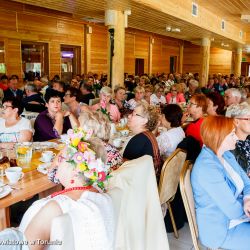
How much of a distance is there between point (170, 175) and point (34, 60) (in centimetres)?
899

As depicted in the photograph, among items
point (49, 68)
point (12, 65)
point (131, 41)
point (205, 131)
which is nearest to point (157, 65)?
point (131, 41)

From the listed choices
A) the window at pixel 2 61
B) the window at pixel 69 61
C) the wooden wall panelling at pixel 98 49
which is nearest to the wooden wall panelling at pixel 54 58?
the window at pixel 69 61

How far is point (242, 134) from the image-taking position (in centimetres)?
303

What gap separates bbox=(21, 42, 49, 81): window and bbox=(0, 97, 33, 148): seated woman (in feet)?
22.5

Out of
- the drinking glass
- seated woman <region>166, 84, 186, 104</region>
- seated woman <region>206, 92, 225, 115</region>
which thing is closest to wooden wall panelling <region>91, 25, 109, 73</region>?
seated woman <region>166, 84, 186, 104</region>

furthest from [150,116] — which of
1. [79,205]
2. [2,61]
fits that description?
[2,61]

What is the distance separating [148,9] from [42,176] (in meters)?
5.29

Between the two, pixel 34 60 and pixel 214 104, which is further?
pixel 34 60

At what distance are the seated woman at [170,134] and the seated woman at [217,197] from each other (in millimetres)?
983

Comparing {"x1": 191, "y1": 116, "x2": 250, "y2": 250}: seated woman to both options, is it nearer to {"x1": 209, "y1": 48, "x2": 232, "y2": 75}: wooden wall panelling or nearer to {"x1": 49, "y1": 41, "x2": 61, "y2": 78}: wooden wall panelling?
{"x1": 49, "y1": 41, "x2": 61, "y2": 78}: wooden wall panelling

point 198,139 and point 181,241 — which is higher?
point 198,139

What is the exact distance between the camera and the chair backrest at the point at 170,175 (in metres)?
2.32

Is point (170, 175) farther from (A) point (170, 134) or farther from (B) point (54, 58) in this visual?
(B) point (54, 58)

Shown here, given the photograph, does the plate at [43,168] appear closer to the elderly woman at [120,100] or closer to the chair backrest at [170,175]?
the chair backrest at [170,175]
